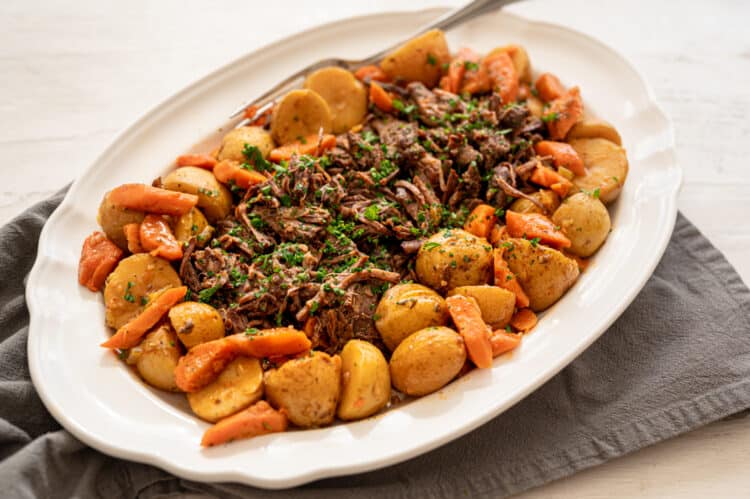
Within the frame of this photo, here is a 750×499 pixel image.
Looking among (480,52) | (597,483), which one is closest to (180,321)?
(597,483)

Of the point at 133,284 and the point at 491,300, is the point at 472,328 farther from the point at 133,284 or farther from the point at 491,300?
the point at 133,284

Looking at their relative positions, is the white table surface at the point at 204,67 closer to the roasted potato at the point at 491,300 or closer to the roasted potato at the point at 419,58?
the roasted potato at the point at 419,58

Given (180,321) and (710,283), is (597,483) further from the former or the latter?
(180,321)

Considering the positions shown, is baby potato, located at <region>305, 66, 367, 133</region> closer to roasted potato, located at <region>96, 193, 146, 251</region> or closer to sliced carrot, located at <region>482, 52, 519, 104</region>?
sliced carrot, located at <region>482, 52, 519, 104</region>

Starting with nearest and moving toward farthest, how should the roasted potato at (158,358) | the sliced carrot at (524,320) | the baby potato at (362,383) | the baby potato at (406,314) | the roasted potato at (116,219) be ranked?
the baby potato at (362,383) < the roasted potato at (158,358) < the baby potato at (406,314) < the sliced carrot at (524,320) < the roasted potato at (116,219)

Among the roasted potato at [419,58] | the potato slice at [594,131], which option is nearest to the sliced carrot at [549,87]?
the potato slice at [594,131]

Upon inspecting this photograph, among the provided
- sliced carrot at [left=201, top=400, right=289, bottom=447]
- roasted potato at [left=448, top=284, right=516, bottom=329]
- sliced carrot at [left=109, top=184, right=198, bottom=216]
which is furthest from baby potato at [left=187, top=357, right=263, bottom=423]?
roasted potato at [left=448, top=284, right=516, bottom=329]
